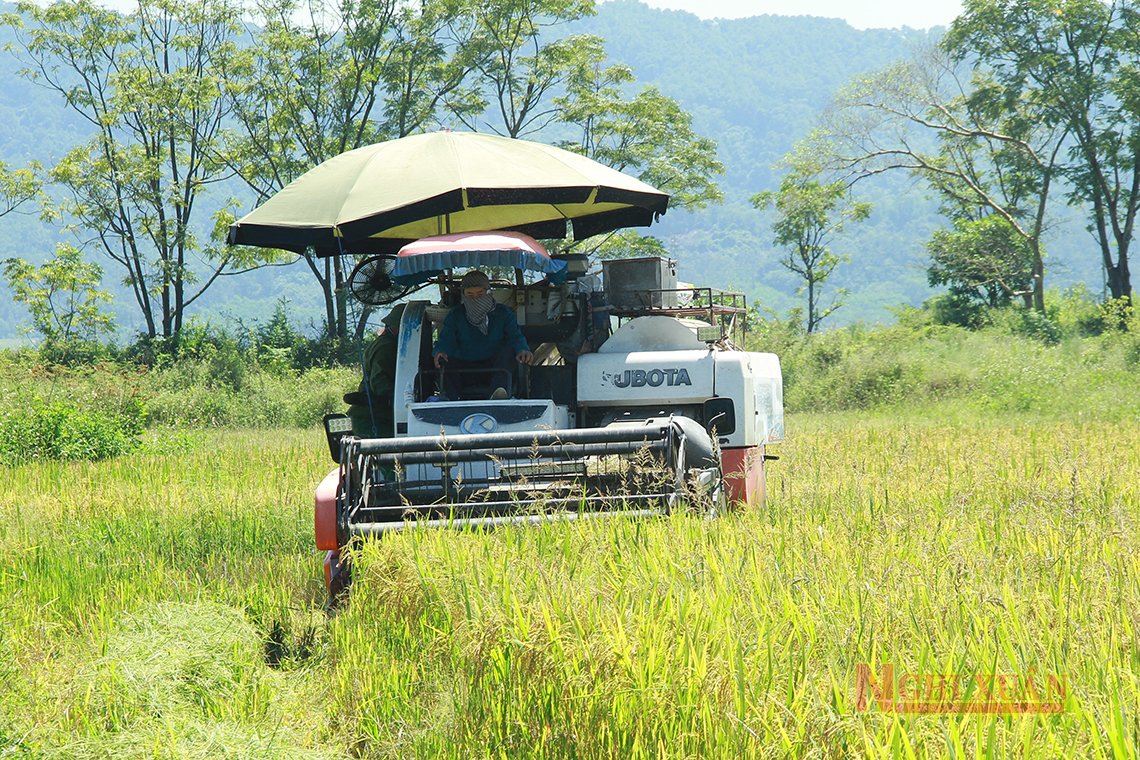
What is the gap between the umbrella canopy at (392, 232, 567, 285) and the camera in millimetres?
5473

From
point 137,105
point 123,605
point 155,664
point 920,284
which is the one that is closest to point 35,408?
point 123,605

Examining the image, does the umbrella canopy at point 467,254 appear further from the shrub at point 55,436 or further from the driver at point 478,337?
the shrub at point 55,436

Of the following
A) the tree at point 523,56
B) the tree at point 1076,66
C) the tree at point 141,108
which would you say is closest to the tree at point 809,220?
the tree at point 1076,66

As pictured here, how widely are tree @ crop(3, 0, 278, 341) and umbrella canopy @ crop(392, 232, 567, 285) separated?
23196mm

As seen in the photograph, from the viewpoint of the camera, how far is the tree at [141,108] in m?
28.2

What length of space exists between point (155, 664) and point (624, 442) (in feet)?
8.53

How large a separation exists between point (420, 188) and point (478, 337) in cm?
112

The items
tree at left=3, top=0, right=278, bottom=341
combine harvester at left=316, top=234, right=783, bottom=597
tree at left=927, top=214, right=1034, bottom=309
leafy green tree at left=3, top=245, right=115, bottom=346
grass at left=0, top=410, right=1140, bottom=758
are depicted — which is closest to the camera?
grass at left=0, top=410, right=1140, bottom=758

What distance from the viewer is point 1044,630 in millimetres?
2791

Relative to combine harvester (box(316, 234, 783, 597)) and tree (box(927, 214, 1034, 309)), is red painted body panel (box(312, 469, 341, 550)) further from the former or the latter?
tree (box(927, 214, 1034, 309))

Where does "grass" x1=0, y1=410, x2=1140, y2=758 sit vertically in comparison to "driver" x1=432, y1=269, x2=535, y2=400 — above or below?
below

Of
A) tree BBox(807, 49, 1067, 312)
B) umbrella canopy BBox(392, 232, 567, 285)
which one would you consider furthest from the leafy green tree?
umbrella canopy BBox(392, 232, 567, 285)

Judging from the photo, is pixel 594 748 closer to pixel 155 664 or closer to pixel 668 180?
pixel 155 664

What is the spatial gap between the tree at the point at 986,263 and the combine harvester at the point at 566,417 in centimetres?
3184
